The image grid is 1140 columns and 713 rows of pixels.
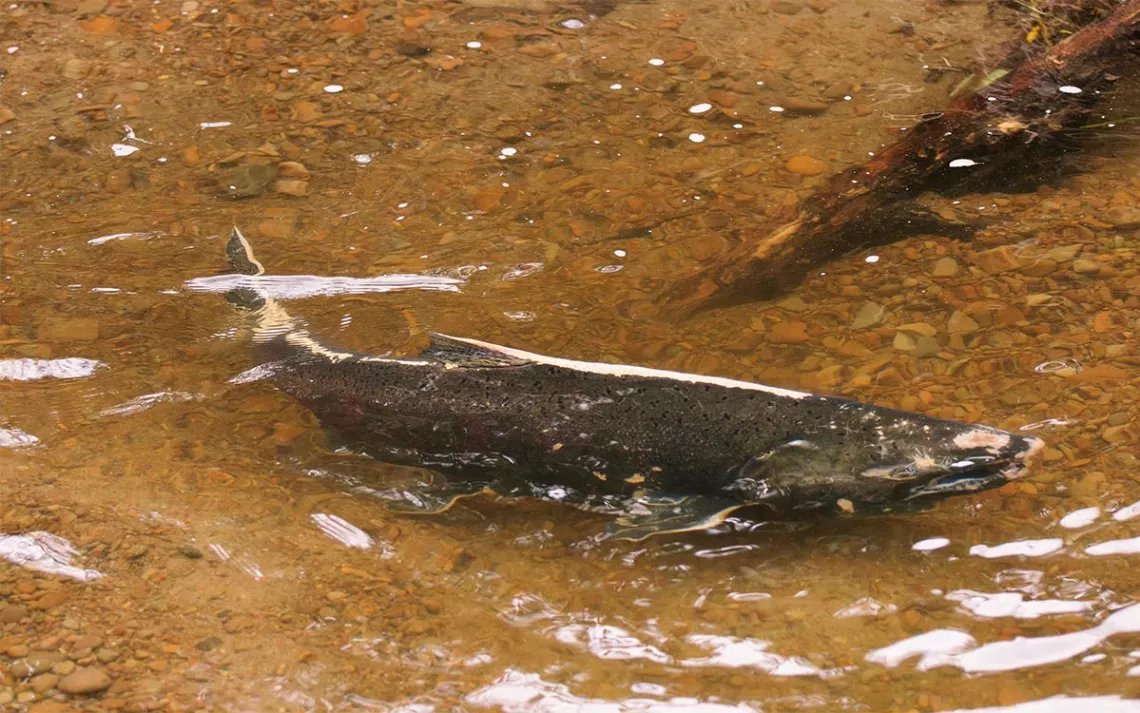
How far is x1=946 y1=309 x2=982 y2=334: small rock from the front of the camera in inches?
198

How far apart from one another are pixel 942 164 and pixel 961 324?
1395 millimetres

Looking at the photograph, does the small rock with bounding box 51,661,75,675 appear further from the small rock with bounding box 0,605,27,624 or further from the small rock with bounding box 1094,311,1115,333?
the small rock with bounding box 1094,311,1115,333

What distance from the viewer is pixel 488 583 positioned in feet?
12.7

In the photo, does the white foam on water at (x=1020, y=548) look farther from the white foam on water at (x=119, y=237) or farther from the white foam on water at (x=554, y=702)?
the white foam on water at (x=119, y=237)

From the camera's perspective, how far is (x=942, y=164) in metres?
5.99

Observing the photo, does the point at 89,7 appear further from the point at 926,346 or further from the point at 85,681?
the point at 926,346

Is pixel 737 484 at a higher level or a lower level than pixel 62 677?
higher

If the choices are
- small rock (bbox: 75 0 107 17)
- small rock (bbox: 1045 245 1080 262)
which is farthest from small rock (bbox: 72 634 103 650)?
small rock (bbox: 75 0 107 17)

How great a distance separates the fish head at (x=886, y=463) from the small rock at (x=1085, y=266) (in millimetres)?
1850

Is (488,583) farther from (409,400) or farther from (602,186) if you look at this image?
(602,186)

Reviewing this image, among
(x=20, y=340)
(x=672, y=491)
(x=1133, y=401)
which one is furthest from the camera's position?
(x=20, y=340)

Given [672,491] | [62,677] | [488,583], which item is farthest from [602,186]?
[62,677]

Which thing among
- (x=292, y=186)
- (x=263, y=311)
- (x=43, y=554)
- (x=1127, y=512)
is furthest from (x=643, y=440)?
(x=292, y=186)

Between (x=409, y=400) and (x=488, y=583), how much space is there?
88 cm
